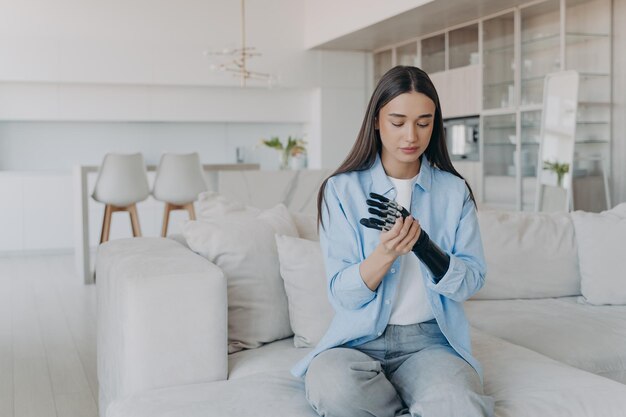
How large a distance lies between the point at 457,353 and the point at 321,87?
7.54 m

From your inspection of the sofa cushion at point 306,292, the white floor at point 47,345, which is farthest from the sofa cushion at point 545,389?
the white floor at point 47,345

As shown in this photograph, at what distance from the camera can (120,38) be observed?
27.2 ft

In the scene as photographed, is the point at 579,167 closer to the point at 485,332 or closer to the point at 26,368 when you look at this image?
the point at 485,332

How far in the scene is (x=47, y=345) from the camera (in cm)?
414

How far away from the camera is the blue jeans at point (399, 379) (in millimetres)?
1660

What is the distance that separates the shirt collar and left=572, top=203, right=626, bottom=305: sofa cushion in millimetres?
1347

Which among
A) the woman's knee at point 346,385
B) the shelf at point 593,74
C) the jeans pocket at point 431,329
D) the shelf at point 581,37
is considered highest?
the shelf at point 581,37

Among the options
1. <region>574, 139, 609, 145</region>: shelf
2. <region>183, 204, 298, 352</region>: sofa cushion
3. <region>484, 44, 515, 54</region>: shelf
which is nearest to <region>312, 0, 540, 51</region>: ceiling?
<region>484, 44, 515, 54</region>: shelf

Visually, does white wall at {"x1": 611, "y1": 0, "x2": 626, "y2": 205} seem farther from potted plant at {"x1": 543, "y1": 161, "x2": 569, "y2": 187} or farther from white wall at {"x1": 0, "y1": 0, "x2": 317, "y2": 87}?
white wall at {"x1": 0, "y1": 0, "x2": 317, "y2": 87}

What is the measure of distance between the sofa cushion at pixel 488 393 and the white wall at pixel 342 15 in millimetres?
5079

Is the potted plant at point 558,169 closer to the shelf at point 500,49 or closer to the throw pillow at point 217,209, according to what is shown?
the shelf at point 500,49

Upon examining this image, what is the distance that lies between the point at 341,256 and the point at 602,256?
1.54 m

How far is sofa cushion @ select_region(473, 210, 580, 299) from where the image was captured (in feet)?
10.1

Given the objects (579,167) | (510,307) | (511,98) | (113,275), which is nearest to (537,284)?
(510,307)
